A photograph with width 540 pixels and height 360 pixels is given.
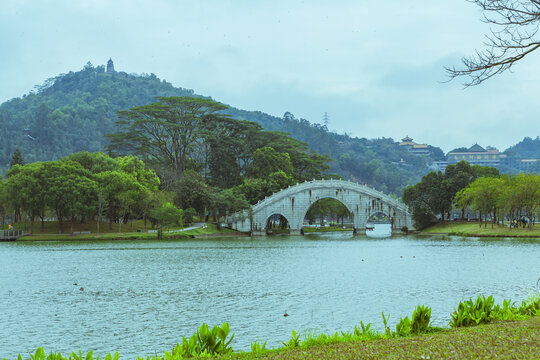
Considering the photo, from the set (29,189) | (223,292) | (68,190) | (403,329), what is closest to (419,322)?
(403,329)

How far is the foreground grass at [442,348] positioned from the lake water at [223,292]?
438 cm

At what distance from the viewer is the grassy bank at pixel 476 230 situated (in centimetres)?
5150

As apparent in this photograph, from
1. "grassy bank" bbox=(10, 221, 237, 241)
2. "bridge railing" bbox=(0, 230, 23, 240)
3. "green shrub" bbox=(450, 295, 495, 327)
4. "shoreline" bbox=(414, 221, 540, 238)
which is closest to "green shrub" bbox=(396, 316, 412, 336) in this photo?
"green shrub" bbox=(450, 295, 495, 327)

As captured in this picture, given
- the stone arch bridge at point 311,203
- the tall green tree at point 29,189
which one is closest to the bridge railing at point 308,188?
the stone arch bridge at point 311,203

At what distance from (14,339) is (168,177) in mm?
58819

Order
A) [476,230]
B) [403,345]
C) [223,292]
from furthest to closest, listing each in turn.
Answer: [476,230]
[223,292]
[403,345]

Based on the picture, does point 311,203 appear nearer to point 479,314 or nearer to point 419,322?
point 479,314

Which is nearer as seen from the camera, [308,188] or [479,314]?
[479,314]

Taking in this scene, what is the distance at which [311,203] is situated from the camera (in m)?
69.8

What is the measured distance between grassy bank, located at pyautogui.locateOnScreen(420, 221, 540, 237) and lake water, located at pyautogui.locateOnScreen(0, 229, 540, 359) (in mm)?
14876

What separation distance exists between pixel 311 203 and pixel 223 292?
161ft

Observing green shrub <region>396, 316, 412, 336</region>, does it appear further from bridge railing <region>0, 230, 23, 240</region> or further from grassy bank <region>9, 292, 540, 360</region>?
bridge railing <region>0, 230, 23, 240</region>

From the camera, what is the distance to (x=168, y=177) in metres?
72.0

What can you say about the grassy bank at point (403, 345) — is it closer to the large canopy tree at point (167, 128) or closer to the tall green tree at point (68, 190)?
the tall green tree at point (68, 190)
